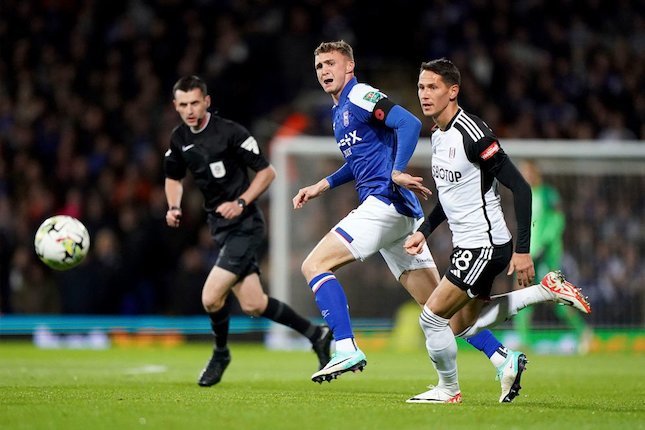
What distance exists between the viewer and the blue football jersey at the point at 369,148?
8.23 metres

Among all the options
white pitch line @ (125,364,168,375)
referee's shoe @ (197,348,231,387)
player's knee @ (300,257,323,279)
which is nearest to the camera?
player's knee @ (300,257,323,279)

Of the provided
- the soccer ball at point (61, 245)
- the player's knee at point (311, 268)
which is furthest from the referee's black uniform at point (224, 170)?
the player's knee at point (311, 268)

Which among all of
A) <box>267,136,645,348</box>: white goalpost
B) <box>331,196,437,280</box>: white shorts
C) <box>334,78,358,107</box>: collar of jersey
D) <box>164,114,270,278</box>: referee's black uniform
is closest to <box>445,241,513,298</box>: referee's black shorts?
<box>331,196,437,280</box>: white shorts

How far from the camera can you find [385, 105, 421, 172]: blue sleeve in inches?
312

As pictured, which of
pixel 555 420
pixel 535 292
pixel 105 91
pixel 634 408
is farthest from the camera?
pixel 105 91

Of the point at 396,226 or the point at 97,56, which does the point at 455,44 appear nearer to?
the point at 97,56

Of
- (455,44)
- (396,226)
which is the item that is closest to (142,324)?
(455,44)

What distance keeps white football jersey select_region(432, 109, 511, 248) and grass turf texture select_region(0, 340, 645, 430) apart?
1076 mm

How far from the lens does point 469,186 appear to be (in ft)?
24.6

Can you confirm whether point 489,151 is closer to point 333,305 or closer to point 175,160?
point 333,305

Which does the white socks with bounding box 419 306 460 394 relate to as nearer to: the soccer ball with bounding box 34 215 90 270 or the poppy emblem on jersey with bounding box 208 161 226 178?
the poppy emblem on jersey with bounding box 208 161 226 178

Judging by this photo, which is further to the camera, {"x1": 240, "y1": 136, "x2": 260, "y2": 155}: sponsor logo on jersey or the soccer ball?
{"x1": 240, "y1": 136, "x2": 260, "y2": 155}: sponsor logo on jersey

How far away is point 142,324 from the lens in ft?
55.2

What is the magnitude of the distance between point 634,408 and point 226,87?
42.6 feet
